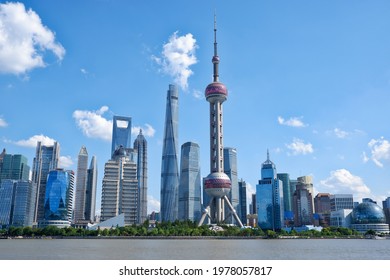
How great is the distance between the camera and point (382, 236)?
644 feet

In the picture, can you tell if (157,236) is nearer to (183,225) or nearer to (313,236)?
(183,225)

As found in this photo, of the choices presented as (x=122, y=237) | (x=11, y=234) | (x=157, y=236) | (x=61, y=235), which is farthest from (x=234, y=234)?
(x=11, y=234)

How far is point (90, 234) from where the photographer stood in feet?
553
